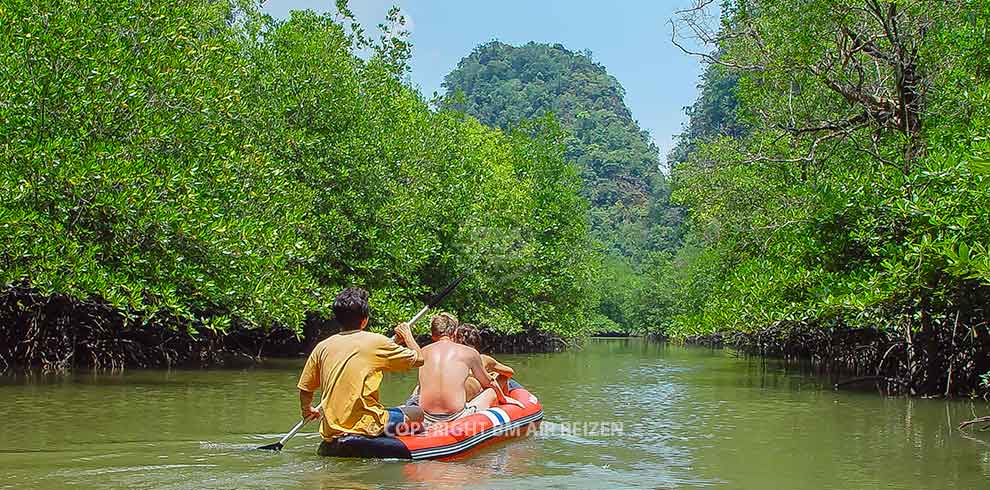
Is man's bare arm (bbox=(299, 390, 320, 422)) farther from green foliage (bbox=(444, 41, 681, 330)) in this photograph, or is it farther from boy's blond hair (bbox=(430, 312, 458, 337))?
green foliage (bbox=(444, 41, 681, 330))

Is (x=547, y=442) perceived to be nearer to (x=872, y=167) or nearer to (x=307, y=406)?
(x=307, y=406)

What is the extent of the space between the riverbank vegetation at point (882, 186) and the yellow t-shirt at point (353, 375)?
15.9ft

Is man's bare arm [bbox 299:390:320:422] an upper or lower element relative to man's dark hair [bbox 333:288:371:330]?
lower

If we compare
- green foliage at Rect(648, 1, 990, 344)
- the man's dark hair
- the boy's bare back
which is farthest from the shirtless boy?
green foliage at Rect(648, 1, 990, 344)

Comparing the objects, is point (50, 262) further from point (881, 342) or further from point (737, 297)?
point (881, 342)

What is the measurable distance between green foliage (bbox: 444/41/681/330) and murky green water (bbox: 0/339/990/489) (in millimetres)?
45474

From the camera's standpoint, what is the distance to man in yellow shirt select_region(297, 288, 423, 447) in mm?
6480

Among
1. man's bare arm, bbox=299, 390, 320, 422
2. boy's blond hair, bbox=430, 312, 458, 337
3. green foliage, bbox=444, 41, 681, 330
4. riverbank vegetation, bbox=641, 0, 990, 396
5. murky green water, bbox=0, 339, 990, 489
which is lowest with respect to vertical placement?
murky green water, bbox=0, 339, 990, 489

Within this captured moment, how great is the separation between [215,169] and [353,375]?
764 cm

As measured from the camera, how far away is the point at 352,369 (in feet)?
21.3

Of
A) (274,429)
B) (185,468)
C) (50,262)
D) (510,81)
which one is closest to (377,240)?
(50,262)

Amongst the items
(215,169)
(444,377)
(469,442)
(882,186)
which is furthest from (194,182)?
(882,186)

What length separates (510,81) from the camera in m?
103

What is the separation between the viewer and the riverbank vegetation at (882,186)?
1045cm
